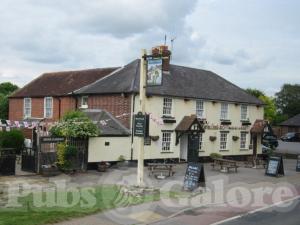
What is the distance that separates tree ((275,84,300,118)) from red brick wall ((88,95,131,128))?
77646 millimetres

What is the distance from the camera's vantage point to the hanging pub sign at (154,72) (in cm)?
1820

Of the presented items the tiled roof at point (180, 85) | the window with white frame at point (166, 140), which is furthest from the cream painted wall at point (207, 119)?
the tiled roof at point (180, 85)

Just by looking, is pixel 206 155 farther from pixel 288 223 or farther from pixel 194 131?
pixel 288 223

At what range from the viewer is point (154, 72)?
1834 cm

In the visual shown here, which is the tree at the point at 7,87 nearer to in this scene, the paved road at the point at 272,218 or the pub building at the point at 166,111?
the pub building at the point at 166,111

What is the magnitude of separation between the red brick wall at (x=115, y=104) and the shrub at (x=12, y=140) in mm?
5107

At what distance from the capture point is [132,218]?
1388 cm

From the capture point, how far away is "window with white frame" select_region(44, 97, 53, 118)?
37.0 meters

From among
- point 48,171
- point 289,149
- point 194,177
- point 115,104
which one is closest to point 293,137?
point 289,149

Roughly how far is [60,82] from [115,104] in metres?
9.95

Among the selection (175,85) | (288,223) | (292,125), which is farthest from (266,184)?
(292,125)

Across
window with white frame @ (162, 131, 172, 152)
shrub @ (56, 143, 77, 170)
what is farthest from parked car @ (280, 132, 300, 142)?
shrub @ (56, 143, 77, 170)

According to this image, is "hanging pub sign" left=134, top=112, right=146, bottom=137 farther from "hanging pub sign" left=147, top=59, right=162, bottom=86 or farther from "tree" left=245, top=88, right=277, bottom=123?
"tree" left=245, top=88, right=277, bottom=123

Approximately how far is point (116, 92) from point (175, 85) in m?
4.70
